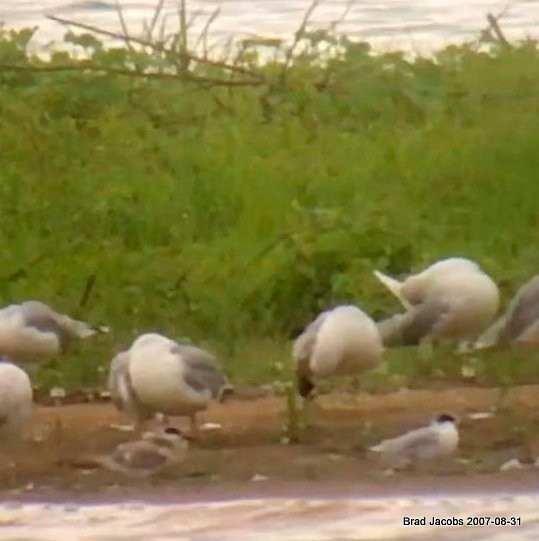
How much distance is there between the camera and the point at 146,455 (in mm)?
6473

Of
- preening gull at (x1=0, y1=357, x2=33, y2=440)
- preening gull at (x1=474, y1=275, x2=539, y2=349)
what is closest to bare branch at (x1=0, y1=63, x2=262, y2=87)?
preening gull at (x1=474, y1=275, x2=539, y2=349)

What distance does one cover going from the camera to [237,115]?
981 cm

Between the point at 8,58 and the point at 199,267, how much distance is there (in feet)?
7.34

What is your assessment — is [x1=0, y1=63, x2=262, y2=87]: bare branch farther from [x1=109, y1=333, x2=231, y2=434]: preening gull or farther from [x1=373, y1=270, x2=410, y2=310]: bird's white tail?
[x1=109, y1=333, x2=231, y2=434]: preening gull

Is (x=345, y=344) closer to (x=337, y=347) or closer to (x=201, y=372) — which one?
(x=337, y=347)

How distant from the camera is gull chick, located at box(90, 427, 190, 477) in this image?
6.47 meters

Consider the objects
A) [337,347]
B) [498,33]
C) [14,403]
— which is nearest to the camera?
[14,403]

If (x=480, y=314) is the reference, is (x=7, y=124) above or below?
above

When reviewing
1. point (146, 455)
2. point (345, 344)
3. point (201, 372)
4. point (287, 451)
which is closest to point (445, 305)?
point (345, 344)

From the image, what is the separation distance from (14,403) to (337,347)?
1093 mm

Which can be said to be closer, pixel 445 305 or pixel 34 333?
pixel 34 333

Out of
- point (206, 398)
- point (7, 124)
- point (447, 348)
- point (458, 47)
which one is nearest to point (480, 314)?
point (447, 348)

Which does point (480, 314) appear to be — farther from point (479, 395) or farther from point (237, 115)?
point (237, 115)

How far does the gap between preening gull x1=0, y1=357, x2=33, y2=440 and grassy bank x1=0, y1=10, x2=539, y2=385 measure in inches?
28.1
